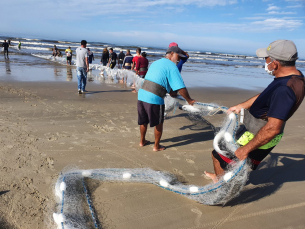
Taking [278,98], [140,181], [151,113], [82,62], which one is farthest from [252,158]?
[82,62]

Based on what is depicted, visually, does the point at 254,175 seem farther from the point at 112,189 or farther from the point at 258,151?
the point at 112,189

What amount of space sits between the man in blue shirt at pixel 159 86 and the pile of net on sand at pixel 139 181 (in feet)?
2.70

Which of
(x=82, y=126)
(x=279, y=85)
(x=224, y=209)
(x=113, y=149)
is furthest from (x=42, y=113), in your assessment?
(x=279, y=85)

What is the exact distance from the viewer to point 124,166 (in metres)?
3.86

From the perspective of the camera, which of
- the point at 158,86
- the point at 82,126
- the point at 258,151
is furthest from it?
the point at 82,126

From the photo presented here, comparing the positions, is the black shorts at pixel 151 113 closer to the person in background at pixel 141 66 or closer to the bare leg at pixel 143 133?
the bare leg at pixel 143 133

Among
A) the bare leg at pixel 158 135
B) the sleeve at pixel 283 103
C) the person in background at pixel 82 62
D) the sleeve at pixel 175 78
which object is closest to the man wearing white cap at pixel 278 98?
the sleeve at pixel 283 103

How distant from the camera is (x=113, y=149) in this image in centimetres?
445

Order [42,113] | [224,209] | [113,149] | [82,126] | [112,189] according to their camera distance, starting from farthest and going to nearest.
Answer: [42,113] → [82,126] → [113,149] → [112,189] → [224,209]

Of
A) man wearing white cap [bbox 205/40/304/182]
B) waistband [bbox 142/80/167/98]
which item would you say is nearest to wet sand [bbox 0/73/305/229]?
man wearing white cap [bbox 205/40/304/182]

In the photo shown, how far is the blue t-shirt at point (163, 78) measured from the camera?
394cm

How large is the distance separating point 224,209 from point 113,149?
2.28 m

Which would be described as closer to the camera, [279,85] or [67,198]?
[279,85]

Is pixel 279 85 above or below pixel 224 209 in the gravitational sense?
above
